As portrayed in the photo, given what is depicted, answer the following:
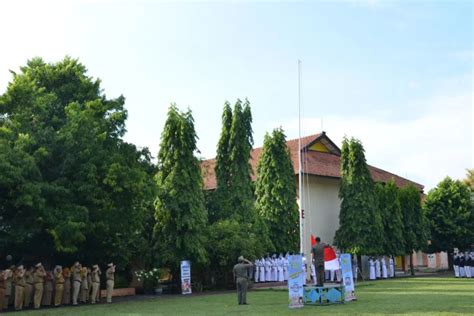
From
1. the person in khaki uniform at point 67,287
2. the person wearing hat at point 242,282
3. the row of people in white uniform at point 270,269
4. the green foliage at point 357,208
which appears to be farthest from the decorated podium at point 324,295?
the green foliage at point 357,208

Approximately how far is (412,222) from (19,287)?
28550mm

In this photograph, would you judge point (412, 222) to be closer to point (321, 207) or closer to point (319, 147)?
point (321, 207)

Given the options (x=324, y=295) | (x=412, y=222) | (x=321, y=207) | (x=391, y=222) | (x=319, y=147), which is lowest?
(x=324, y=295)

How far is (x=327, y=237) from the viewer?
41.1 meters

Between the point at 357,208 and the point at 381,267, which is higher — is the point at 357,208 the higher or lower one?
the higher one

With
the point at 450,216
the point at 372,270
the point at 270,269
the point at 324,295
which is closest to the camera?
the point at 324,295

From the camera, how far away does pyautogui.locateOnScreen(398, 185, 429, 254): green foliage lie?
40344mm

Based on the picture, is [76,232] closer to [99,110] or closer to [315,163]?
[99,110]

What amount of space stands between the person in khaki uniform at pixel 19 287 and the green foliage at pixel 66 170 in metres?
1.14

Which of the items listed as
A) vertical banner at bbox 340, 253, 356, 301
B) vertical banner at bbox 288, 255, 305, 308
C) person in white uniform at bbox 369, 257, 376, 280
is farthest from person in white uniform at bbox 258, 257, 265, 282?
vertical banner at bbox 288, 255, 305, 308

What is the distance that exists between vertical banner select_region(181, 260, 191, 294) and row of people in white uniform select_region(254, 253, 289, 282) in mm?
5914

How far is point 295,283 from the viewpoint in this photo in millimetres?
17047

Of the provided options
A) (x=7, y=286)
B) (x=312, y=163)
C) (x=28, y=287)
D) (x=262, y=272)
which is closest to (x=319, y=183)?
(x=312, y=163)

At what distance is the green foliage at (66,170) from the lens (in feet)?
67.2
